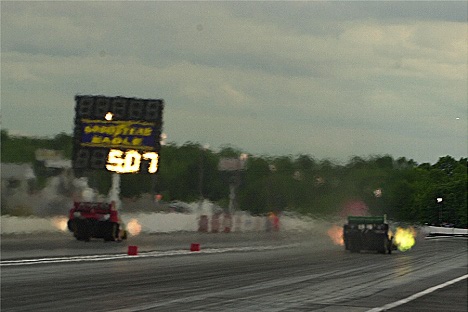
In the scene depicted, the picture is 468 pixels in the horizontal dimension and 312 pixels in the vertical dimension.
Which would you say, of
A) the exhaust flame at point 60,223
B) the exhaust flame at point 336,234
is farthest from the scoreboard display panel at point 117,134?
the exhaust flame at point 336,234

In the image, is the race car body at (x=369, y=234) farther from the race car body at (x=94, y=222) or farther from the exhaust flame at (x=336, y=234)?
the race car body at (x=94, y=222)

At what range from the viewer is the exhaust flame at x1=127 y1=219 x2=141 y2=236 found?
51375 mm

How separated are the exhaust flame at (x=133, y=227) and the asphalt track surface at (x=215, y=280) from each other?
980 centimetres

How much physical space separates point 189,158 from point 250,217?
12.1 m

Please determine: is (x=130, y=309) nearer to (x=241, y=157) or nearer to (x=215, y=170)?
(x=241, y=157)

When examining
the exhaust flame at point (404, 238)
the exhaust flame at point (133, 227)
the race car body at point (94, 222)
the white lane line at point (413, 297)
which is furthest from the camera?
the exhaust flame at point (133, 227)

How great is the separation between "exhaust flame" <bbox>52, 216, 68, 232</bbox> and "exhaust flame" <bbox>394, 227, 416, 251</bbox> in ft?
51.0

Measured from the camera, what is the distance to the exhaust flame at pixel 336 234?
4928 cm

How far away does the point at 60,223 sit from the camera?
46.3 m

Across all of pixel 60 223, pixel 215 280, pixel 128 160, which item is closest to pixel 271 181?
pixel 128 160

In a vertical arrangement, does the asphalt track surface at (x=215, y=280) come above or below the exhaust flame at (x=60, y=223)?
below

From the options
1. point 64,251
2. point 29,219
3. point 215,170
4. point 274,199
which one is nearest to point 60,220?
point 29,219

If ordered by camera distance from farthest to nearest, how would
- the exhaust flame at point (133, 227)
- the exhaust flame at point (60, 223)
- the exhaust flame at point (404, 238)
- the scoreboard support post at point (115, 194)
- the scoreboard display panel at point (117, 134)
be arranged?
1. the scoreboard display panel at point (117, 134)
2. the scoreboard support post at point (115, 194)
3. the exhaust flame at point (133, 227)
4. the exhaust flame at point (404, 238)
5. the exhaust flame at point (60, 223)

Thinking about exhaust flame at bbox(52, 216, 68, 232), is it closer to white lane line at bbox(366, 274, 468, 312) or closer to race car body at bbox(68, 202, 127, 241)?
race car body at bbox(68, 202, 127, 241)
